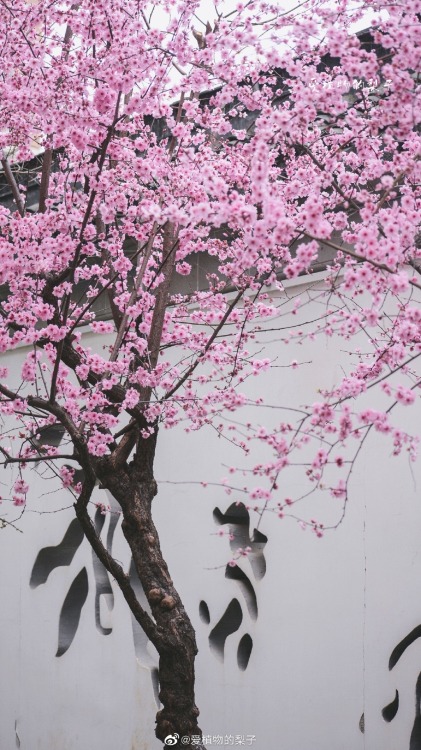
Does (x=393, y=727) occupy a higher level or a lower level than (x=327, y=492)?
lower

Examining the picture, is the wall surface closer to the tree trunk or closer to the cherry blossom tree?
the cherry blossom tree

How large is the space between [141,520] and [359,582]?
5.64ft

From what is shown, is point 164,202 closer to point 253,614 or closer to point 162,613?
point 162,613

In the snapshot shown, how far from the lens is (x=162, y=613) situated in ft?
15.3

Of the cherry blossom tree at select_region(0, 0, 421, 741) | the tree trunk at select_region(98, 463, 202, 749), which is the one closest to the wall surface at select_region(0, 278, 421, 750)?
the cherry blossom tree at select_region(0, 0, 421, 741)

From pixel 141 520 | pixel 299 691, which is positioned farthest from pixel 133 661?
pixel 141 520

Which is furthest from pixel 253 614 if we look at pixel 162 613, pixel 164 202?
pixel 164 202

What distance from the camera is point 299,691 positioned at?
5996mm

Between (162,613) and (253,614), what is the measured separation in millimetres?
1862

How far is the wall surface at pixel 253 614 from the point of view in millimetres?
5602

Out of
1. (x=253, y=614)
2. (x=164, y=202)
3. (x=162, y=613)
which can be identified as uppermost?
(x=164, y=202)

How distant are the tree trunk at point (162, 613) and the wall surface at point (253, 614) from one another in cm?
149

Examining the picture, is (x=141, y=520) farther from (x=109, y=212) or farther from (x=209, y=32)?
(x=209, y=32)

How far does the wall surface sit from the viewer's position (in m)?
5.60
